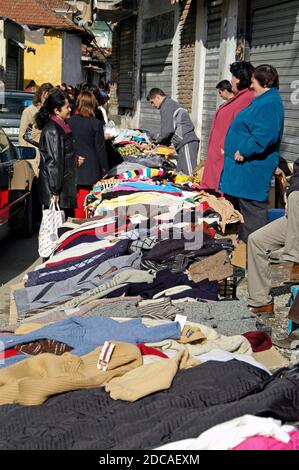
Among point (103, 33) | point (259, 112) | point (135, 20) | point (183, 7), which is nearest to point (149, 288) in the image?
point (259, 112)

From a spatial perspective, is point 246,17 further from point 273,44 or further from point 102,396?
point 102,396

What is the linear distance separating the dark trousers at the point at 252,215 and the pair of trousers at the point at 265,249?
1.26 meters

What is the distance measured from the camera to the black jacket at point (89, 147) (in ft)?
31.0

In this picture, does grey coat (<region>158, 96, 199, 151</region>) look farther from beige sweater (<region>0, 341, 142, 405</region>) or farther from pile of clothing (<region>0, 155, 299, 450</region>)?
beige sweater (<region>0, 341, 142, 405</region>)

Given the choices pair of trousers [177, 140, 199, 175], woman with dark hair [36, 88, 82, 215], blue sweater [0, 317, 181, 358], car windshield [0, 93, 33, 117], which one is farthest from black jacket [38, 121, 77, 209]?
car windshield [0, 93, 33, 117]

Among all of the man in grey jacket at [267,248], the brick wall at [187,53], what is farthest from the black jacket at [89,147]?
the brick wall at [187,53]

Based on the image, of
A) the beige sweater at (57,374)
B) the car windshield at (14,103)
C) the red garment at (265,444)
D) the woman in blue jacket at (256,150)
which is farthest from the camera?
the car windshield at (14,103)

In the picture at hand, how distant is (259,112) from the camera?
22.5 feet

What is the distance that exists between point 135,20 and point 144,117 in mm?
3544

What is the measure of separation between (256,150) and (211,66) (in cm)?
979

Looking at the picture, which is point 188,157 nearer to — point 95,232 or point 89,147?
point 89,147

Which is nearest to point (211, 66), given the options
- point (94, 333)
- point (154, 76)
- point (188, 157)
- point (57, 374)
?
point (154, 76)

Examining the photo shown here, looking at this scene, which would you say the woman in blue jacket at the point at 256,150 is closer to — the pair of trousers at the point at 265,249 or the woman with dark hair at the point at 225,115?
the woman with dark hair at the point at 225,115

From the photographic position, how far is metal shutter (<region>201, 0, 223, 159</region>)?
627 inches
